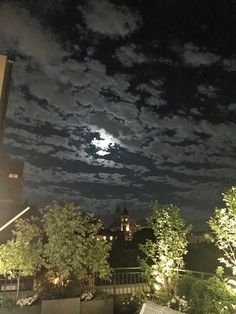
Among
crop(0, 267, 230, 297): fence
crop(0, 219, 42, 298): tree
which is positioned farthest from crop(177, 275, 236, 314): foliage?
crop(0, 219, 42, 298): tree

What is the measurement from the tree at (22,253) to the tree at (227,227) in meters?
3.96

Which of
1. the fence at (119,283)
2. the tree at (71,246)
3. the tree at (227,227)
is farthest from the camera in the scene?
the fence at (119,283)

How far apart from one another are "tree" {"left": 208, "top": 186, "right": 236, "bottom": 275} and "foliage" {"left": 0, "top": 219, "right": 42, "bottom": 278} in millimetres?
3963

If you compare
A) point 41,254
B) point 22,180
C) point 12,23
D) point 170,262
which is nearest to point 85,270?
point 41,254

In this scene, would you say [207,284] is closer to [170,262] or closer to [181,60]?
[170,262]

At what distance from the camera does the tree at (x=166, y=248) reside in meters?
8.19

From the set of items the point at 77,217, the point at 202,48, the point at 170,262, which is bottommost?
the point at 170,262

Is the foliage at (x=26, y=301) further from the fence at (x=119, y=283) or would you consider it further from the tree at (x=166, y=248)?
the tree at (x=166, y=248)

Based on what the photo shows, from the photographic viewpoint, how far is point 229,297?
6.00m

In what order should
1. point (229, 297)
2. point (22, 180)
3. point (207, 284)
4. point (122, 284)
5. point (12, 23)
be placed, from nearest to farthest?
1. point (229, 297)
2. point (207, 284)
3. point (12, 23)
4. point (122, 284)
5. point (22, 180)

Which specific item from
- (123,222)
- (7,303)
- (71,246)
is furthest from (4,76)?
(123,222)

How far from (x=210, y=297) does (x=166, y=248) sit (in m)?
2.27

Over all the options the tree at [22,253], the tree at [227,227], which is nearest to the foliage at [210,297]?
the tree at [227,227]

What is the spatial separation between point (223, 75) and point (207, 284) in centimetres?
855
